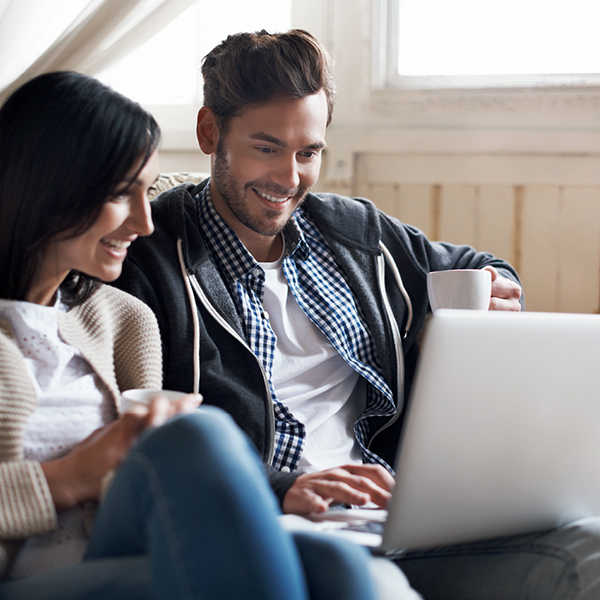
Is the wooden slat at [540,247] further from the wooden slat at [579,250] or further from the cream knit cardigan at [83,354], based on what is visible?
the cream knit cardigan at [83,354]

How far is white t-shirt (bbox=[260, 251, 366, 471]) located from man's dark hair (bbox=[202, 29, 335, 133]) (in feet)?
1.07

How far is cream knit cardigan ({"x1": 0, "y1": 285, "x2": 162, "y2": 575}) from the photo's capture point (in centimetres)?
78

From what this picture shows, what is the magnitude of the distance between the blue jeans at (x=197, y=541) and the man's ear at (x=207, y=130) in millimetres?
865

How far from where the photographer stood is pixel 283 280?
1.42m

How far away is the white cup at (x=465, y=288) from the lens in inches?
43.4

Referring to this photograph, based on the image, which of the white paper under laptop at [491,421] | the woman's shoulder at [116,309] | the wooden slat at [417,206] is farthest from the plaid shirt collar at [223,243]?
the wooden slat at [417,206]

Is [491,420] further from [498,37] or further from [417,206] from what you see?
[498,37]

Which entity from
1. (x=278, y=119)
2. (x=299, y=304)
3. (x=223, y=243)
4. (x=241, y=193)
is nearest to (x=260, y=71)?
(x=278, y=119)

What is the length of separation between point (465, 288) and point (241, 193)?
0.49 m

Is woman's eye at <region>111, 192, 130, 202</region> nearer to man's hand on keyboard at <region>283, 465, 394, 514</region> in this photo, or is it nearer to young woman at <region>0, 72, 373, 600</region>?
young woman at <region>0, 72, 373, 600</region>

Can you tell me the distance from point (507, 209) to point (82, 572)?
5.50 ft

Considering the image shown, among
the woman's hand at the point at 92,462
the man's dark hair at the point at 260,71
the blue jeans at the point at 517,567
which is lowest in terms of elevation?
the blue jeans at the point at 517,567

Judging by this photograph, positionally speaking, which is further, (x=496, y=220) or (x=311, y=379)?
(x=496, y=220)

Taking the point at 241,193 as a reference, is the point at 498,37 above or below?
above
